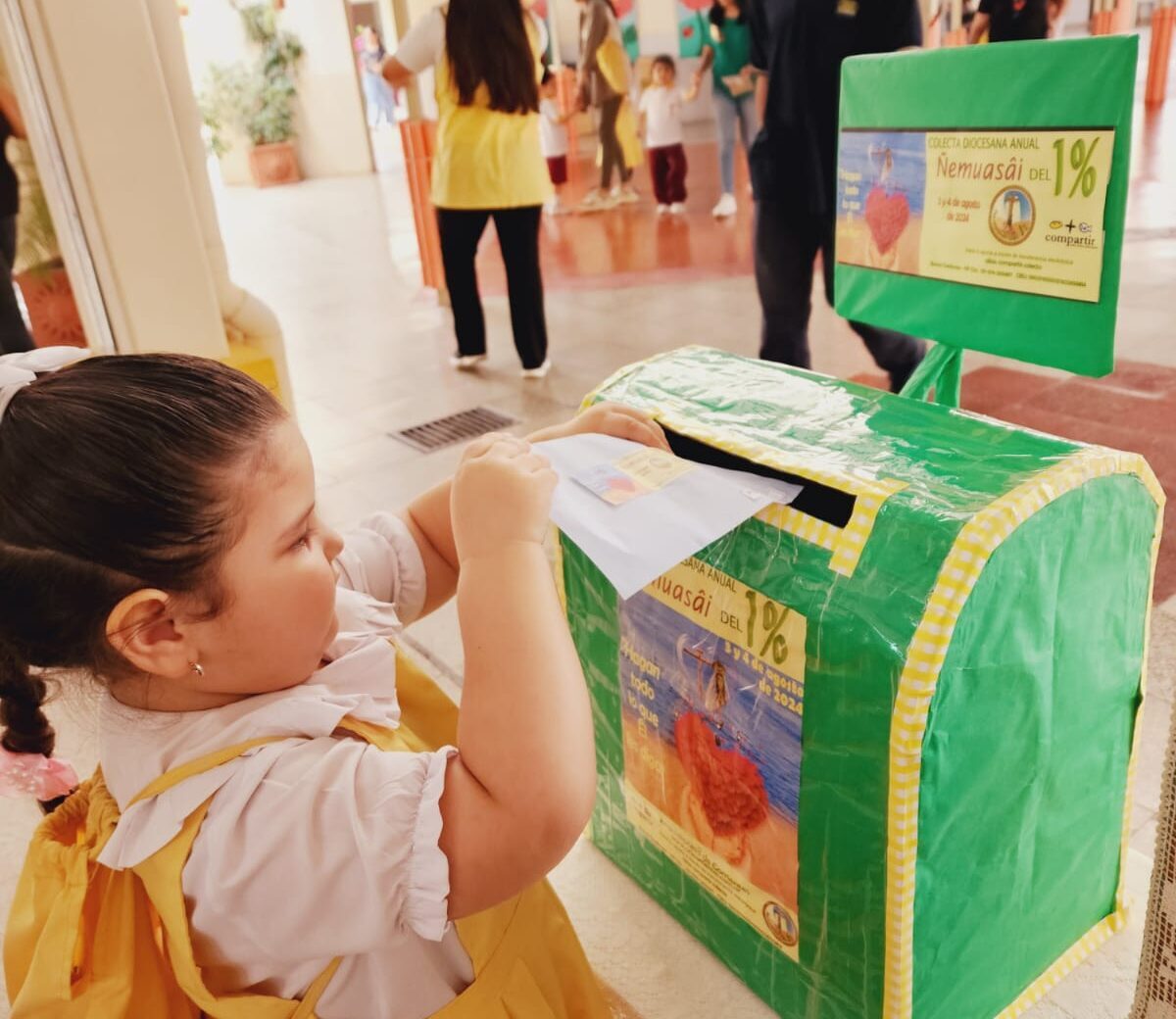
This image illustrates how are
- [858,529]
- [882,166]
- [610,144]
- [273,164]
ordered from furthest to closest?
[273,164] → [610,144] → [882,166] → [858,529]

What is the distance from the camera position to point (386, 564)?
3.51 feet

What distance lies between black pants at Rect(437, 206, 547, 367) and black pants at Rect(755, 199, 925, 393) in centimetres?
123

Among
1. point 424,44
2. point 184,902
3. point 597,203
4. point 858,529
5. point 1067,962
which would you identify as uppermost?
point 424,44

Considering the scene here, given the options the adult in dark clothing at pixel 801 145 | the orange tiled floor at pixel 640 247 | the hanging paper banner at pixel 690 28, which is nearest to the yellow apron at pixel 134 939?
the adult in dark clothing at pixel 801 145

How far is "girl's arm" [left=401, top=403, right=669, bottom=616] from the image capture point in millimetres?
1103

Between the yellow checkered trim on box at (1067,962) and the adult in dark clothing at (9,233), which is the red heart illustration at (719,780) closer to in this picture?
the yellow checkered trim on box at (1067,962)

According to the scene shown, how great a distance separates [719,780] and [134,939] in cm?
62

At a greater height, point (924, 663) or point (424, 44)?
point (424, 44)

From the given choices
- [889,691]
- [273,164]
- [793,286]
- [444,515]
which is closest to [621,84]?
[793,286]

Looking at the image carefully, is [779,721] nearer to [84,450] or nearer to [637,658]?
[637,658]

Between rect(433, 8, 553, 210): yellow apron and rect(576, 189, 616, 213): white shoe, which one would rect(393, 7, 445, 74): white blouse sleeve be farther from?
rect(576, 189, 616, 213): white shoe

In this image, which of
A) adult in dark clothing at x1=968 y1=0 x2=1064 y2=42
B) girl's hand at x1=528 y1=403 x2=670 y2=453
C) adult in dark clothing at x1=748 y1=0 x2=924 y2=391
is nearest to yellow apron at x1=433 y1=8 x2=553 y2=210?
adult in dark clothing at x1=748 y1=0 x2=924 y2=391

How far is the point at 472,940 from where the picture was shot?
0.89m

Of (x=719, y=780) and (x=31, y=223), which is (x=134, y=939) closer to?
(x=719, y=780)
